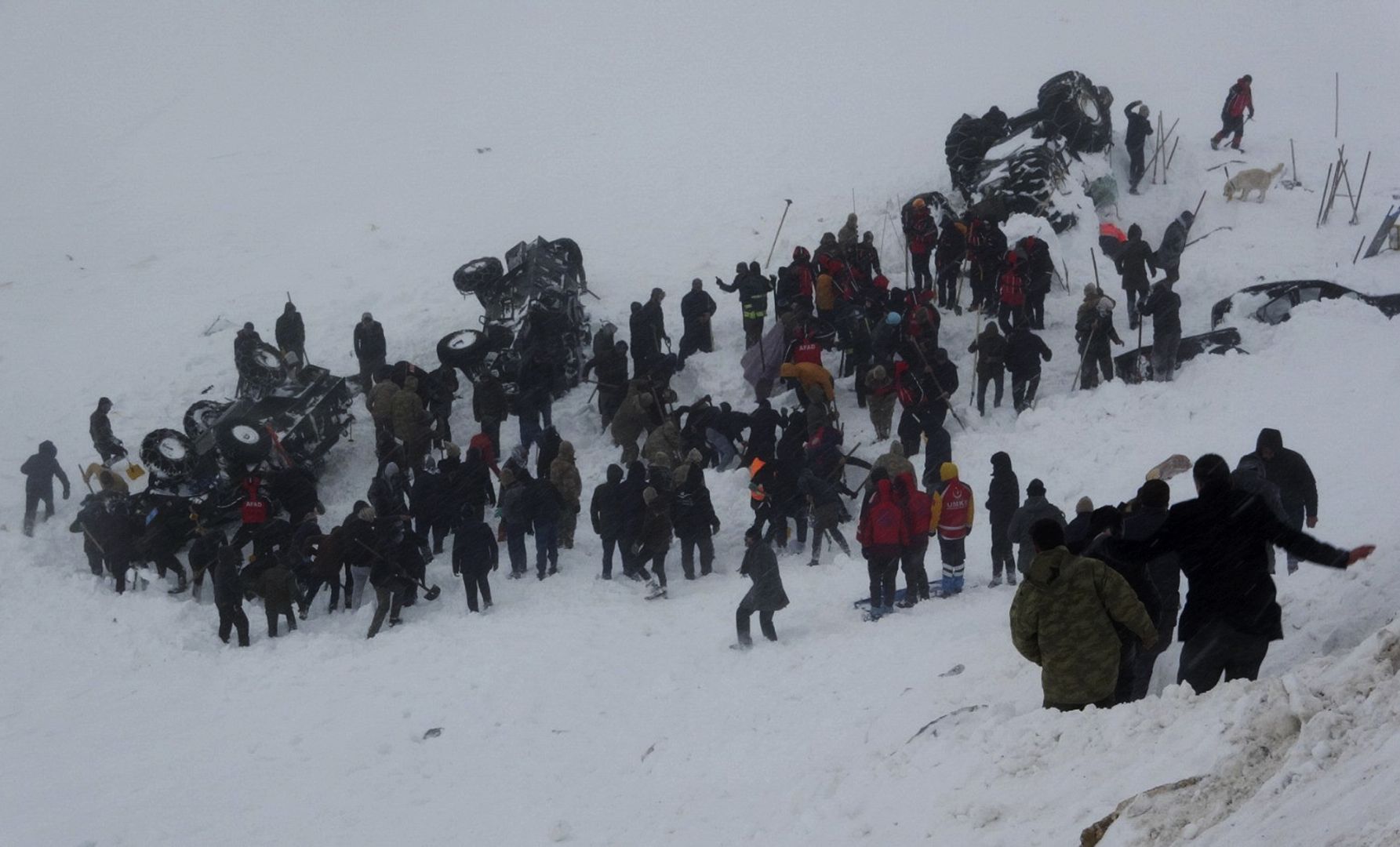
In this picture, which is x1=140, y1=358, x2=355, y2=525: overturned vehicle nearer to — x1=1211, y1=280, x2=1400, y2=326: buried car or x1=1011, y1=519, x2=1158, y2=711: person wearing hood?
x1=1011, y1=519, x2=1158, y2=711: person wearing hood

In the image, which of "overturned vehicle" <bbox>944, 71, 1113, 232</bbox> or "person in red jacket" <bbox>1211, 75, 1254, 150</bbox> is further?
"person in red jacket" <bbox>1211, 75, 1254, 150</bbox>

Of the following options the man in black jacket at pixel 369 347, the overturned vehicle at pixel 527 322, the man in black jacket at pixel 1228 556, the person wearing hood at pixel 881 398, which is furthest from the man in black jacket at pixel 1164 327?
the man in black jacket at pixel 369 347

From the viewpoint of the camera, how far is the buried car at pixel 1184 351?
14.4 meters

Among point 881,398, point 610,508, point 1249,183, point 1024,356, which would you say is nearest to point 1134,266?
point 1024,356

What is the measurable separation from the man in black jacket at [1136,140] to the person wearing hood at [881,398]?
303 inches

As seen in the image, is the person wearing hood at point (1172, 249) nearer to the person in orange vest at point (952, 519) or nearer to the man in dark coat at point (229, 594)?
the person in orange vest at point (952, 519)

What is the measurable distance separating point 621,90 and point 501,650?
19.7m

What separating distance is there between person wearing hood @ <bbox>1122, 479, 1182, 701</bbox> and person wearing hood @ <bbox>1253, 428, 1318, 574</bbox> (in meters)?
2.04


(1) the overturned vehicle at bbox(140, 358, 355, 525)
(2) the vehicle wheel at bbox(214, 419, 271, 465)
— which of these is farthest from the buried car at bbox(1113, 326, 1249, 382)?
(2) the vehicle wheel at bbox(214, 419, 271, 465)

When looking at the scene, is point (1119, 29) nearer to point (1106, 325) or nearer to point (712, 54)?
point (712, 54)

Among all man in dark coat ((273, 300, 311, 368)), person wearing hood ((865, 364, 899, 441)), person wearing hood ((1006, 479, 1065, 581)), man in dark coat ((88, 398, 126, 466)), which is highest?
man in dark coat ((273, 300, 311, 368))

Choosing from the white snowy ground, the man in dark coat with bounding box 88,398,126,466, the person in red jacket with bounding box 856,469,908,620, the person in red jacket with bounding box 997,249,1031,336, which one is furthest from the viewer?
the man in dark coat with bounding box 88,398,126,466

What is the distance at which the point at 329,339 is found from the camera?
19.1 metres

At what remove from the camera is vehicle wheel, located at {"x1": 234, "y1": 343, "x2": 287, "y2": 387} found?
1706 cm
